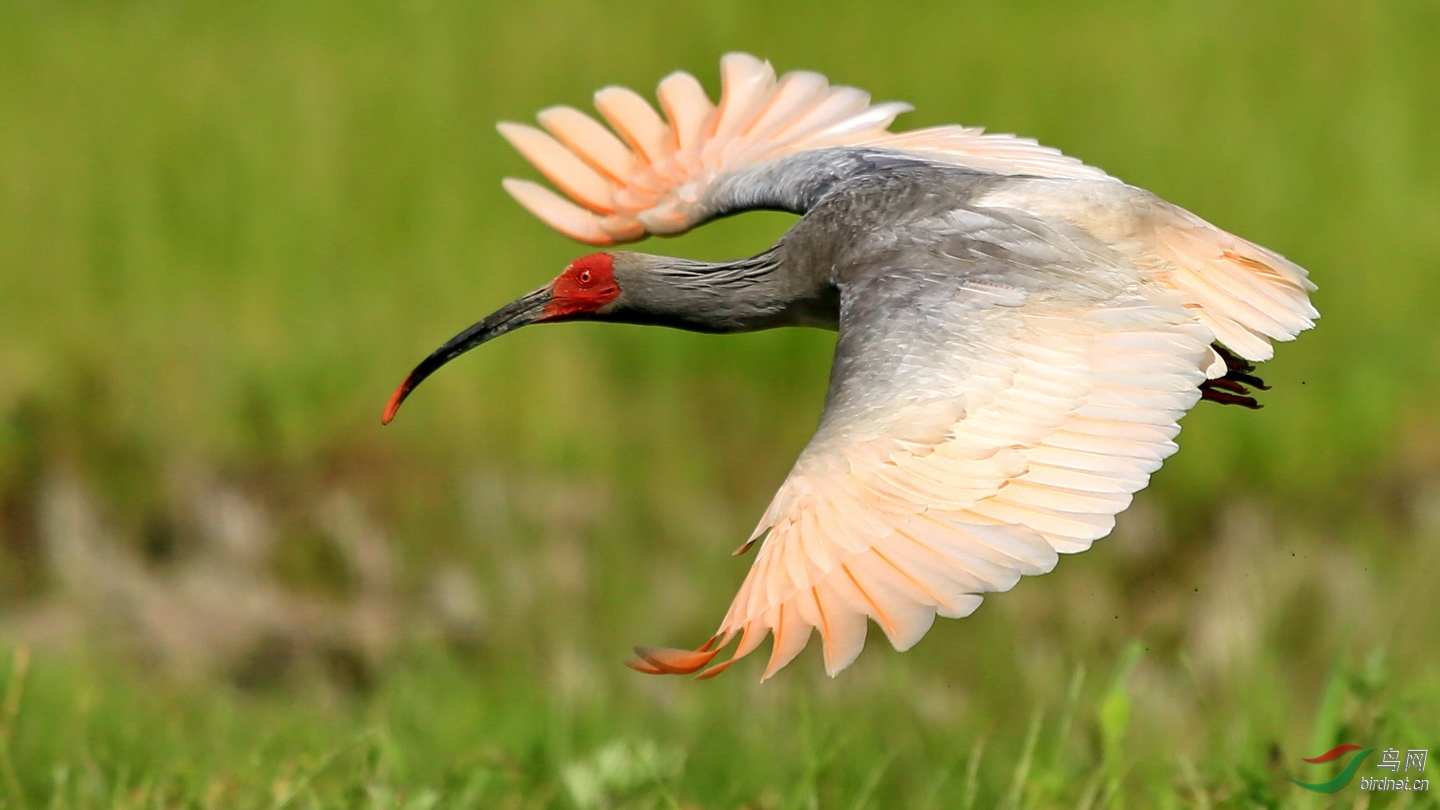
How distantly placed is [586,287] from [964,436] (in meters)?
1.64

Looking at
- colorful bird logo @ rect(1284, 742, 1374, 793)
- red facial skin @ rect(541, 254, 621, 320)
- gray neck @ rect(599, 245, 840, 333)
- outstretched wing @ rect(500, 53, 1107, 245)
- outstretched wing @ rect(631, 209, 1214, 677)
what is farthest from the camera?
outstretched wing @ rect(500, 53, 1107, 245)

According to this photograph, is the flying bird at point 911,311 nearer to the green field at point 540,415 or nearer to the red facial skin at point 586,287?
the red facial skin at point 586,287

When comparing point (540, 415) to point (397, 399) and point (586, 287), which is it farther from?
point (586, 287)

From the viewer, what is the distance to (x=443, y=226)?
800 centimetres

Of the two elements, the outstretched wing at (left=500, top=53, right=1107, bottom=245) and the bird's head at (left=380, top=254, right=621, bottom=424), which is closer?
the bird's head at (left=380, top=254, right=621, bottom=424)

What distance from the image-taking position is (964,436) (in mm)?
3553

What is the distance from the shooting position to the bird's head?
16.1 ft

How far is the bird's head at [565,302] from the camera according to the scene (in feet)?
16.1

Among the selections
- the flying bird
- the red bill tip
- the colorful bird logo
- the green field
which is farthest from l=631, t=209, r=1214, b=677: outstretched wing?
the red bill tip

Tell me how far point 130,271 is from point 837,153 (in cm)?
393

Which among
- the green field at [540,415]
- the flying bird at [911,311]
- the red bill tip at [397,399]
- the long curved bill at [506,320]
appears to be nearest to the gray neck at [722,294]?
the flying bird at [911,311]

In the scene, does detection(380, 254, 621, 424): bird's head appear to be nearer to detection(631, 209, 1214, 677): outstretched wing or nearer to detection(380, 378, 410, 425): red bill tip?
detection(380, 378, 410, 425): red bill tip

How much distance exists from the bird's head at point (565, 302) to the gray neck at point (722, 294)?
26mm

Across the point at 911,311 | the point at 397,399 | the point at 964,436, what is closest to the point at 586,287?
the point at 397,399
